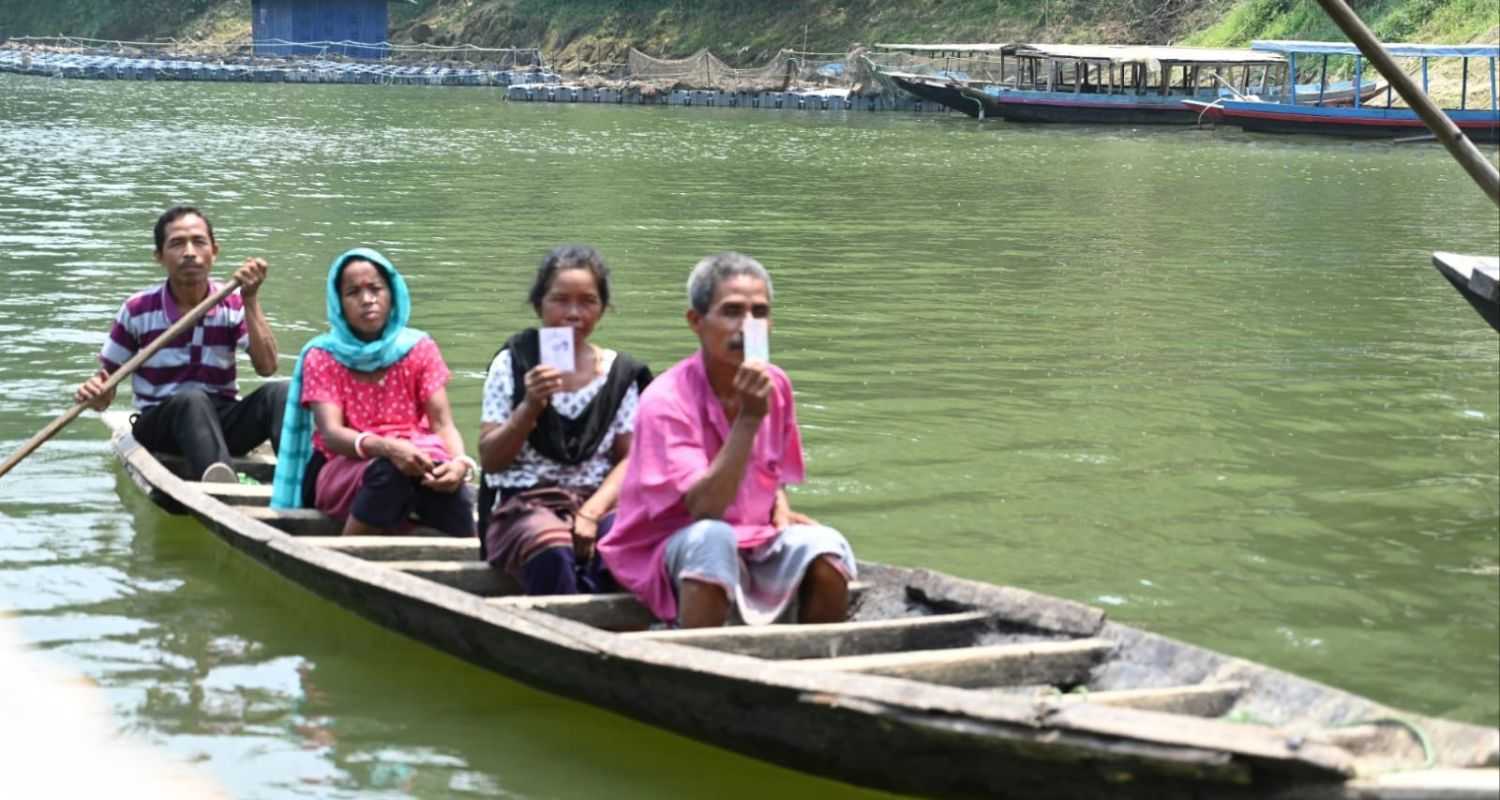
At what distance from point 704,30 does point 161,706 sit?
44573 millimetres

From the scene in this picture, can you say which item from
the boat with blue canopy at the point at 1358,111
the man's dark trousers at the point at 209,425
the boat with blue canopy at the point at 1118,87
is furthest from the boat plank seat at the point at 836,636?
the boat with blue canopy at the point at 1118,87

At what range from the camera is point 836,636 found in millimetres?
4645

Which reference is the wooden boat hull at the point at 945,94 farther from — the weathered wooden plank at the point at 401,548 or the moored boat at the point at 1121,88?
the weathered wooden plank at the point at 401,548

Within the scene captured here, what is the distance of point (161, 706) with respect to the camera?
16.6ft

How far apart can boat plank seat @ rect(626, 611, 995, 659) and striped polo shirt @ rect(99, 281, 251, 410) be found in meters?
2.83

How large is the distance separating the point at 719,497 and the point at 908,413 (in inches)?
165

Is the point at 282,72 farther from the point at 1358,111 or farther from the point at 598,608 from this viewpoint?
the point at 598,608

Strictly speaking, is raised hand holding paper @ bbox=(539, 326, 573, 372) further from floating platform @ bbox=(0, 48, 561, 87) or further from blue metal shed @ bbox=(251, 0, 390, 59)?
blue metal shed @ bbox=(251, 0, 390, 59)

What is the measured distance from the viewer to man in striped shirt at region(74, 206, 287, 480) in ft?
21.5

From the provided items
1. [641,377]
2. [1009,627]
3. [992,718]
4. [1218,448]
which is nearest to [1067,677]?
[1009,627]

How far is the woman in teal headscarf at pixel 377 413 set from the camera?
5656mm

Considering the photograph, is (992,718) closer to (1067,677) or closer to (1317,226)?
(1067,677)

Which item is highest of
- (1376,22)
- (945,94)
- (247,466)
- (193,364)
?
(1376,22)

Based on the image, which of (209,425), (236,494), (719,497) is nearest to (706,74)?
(209,425)
